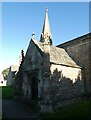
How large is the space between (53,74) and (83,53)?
23.7 feet

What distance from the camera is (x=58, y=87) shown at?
16906mm

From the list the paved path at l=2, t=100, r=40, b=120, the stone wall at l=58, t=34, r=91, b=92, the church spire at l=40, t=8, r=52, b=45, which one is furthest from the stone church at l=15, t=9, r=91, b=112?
the church spire at l=40, t=8, r=52, b=45

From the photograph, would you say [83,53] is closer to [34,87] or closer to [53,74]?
[53,74]

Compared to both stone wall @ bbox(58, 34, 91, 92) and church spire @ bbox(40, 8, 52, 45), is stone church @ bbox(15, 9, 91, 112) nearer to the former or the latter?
stone wall @ bbox(58, 34, 91, 92)

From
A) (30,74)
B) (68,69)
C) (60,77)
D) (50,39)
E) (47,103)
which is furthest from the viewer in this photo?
(50,39)

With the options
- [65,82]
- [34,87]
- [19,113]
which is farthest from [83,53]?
[19,113]

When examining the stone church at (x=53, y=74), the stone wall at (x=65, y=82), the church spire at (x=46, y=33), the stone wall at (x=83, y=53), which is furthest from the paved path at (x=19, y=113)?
the church spire at (x=46, y=33)

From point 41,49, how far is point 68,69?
4.05 m

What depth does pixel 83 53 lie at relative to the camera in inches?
863

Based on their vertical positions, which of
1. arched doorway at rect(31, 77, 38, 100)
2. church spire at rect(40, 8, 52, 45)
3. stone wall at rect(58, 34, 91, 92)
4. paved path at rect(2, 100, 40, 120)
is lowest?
paved path at rect(2, 100, 40, 120)

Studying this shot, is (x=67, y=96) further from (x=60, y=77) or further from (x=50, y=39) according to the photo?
(x=50, y=39)

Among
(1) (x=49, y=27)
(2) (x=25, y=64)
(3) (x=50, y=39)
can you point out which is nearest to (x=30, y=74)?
(2) (x=25, y=64)

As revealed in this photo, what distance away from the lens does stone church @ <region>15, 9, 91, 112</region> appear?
15.8 meters

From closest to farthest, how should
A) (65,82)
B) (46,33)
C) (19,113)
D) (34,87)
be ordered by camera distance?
(19,113) < (65,82) < (34,87) < (46,33)
